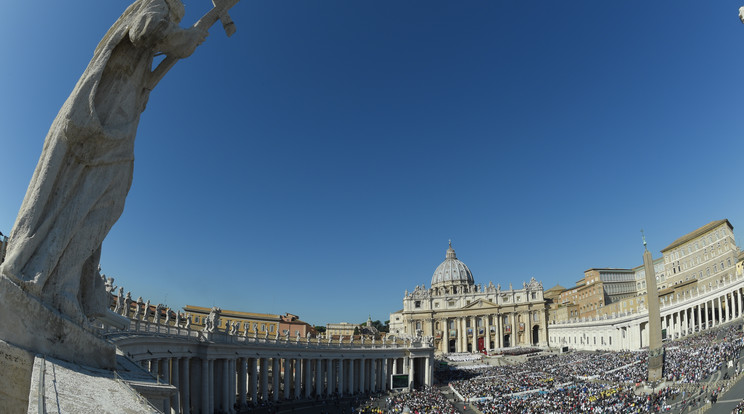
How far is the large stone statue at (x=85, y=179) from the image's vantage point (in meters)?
7.86

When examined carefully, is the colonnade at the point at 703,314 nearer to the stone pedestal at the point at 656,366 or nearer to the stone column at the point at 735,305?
the stone column at the point at 735,305

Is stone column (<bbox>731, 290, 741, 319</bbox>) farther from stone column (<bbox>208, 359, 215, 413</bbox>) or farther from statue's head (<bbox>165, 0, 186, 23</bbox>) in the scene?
statue's head (<bbox>165, 0, 186, 23</bbox>)

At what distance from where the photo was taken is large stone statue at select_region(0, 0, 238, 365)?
786 centimetres

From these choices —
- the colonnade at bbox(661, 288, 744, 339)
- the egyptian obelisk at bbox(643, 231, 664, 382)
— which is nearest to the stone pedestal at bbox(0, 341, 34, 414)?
the egyptian obelisk at bbox(643, 231, 664, 382)

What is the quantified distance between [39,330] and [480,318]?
12131cm

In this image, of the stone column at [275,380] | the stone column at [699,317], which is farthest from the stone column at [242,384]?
the stone column at [699,317]

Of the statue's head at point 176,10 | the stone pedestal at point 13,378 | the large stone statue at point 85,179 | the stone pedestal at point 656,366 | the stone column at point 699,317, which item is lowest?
the stone pedestal at point 656,366

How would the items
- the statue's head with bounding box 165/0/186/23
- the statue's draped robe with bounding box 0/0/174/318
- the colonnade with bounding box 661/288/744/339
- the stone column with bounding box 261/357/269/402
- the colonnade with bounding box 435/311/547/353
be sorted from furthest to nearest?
the colonnade with bounding box 435/311/547/353, the colonnade with bounding box 661/288/744/339, the stone column with bounding box 261/357/269/402, the statue's head with bounding box 165/0/186/23, the statue's draped robe with bounding box 0/0/174/318

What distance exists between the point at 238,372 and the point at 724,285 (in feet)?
216

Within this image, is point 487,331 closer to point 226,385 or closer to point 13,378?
point 226,385

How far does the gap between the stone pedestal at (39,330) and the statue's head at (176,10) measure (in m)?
6.44

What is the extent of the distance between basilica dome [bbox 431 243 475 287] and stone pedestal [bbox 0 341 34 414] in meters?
147

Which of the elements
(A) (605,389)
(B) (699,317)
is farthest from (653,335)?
(B) (699,317)

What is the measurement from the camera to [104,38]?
31.8 feet
